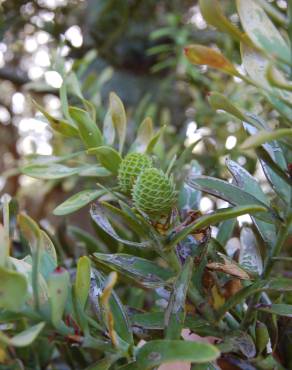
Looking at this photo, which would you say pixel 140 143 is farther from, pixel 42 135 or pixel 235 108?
pixel 42 135

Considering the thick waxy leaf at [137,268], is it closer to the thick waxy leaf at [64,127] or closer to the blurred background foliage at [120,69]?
the thick waxy leaf at [64,127]

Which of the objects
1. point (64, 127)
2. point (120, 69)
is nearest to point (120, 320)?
point (64, 127)

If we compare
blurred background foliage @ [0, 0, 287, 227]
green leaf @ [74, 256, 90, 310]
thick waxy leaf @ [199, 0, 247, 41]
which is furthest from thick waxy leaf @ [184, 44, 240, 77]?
blurred background foliage @ [0, 0, 287, 227]

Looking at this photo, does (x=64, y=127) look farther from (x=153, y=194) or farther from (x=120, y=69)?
(x=120, y=69)

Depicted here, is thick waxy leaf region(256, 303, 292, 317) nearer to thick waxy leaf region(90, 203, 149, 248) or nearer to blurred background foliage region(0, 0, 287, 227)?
thick waxy leaf region(90, 203, 149, 248)

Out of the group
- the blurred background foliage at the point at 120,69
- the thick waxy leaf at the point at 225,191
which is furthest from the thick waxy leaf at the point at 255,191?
the blurred background foliage at the point at 120,69

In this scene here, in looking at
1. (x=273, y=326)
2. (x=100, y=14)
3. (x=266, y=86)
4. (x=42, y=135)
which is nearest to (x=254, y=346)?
(x=273, y=326)

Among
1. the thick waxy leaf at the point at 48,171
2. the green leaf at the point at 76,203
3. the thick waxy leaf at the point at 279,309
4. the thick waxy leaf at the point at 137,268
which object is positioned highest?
the thick waxy leaf at the point at 48,171
